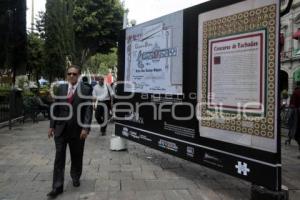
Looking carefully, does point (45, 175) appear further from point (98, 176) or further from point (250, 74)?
point (250, 74)

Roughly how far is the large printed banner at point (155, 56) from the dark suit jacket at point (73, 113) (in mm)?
1709

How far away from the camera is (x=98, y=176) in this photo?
7.20 metres

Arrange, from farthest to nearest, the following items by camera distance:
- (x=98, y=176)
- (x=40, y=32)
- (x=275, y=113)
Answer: (x=40, y=32) < (x=98, y=176) < (x=275, y=113)

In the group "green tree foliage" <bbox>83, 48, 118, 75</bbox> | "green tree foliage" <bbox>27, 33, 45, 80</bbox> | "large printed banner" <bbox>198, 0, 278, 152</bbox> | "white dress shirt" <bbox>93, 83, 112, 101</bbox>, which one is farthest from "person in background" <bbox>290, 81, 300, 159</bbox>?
"green tree foliage" <bbox>83, 48, 118, 75</bbox>

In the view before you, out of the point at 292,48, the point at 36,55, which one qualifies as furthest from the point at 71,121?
the point at 292,48

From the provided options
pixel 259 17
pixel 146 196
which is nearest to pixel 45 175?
pixel 146 196

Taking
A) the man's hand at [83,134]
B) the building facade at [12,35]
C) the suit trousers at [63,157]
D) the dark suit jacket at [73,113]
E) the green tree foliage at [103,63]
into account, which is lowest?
the suit trousers at [63,157]

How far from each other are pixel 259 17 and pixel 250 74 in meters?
0.72

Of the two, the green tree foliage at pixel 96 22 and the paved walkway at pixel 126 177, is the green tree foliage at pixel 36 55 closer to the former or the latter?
the green tree foliage at pixel 96 22

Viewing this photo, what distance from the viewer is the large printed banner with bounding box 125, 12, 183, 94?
743 centimetres

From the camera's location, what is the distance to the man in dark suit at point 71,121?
242 inches

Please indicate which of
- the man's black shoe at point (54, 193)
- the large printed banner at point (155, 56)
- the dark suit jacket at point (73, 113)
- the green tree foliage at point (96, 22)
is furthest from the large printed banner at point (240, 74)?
the green tree foliage at point (96, 22)

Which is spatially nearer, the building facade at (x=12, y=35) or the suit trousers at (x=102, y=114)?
the suit trousers at (x=102, y=114)

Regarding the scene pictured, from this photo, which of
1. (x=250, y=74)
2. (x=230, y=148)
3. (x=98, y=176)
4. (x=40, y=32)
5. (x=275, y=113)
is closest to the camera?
(x=275, y=113)
